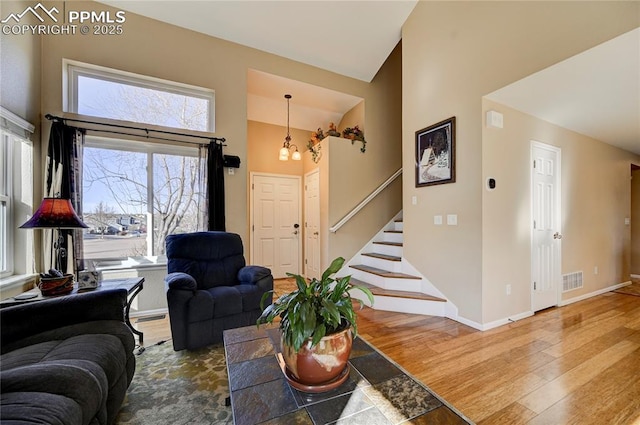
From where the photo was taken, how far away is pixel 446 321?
114 inches

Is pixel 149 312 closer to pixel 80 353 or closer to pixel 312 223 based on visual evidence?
pixel 80 353

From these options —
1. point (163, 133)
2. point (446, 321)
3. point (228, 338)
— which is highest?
point (163, 133)

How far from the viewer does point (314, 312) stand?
103 centimetres

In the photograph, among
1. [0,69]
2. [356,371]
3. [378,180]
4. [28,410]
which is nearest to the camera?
[28,410]

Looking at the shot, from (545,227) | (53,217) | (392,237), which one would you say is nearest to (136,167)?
(53,217)

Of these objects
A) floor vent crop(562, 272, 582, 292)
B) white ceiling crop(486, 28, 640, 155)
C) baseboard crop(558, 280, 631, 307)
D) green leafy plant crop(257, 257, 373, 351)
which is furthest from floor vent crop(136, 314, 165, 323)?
floor vent crop(562, 272, 582, 292)

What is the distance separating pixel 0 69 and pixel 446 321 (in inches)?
185

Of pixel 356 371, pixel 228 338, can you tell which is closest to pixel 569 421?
pixel 356 371

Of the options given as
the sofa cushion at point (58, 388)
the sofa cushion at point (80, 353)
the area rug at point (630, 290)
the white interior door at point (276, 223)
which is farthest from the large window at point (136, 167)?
the area rug at point (630, 290)

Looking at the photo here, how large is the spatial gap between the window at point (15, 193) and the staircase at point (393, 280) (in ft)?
11.6

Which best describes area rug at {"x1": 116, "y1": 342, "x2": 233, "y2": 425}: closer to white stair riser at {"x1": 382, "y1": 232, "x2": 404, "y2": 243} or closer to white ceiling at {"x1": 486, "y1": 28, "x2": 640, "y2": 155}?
white stair riser at {"x1": 382, "y1": 232, "x2": 404, "y2": 243}

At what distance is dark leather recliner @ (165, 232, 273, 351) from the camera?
2.15m

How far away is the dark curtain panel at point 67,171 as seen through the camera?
2.58 m

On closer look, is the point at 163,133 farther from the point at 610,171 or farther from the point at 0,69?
the point at 610,171
